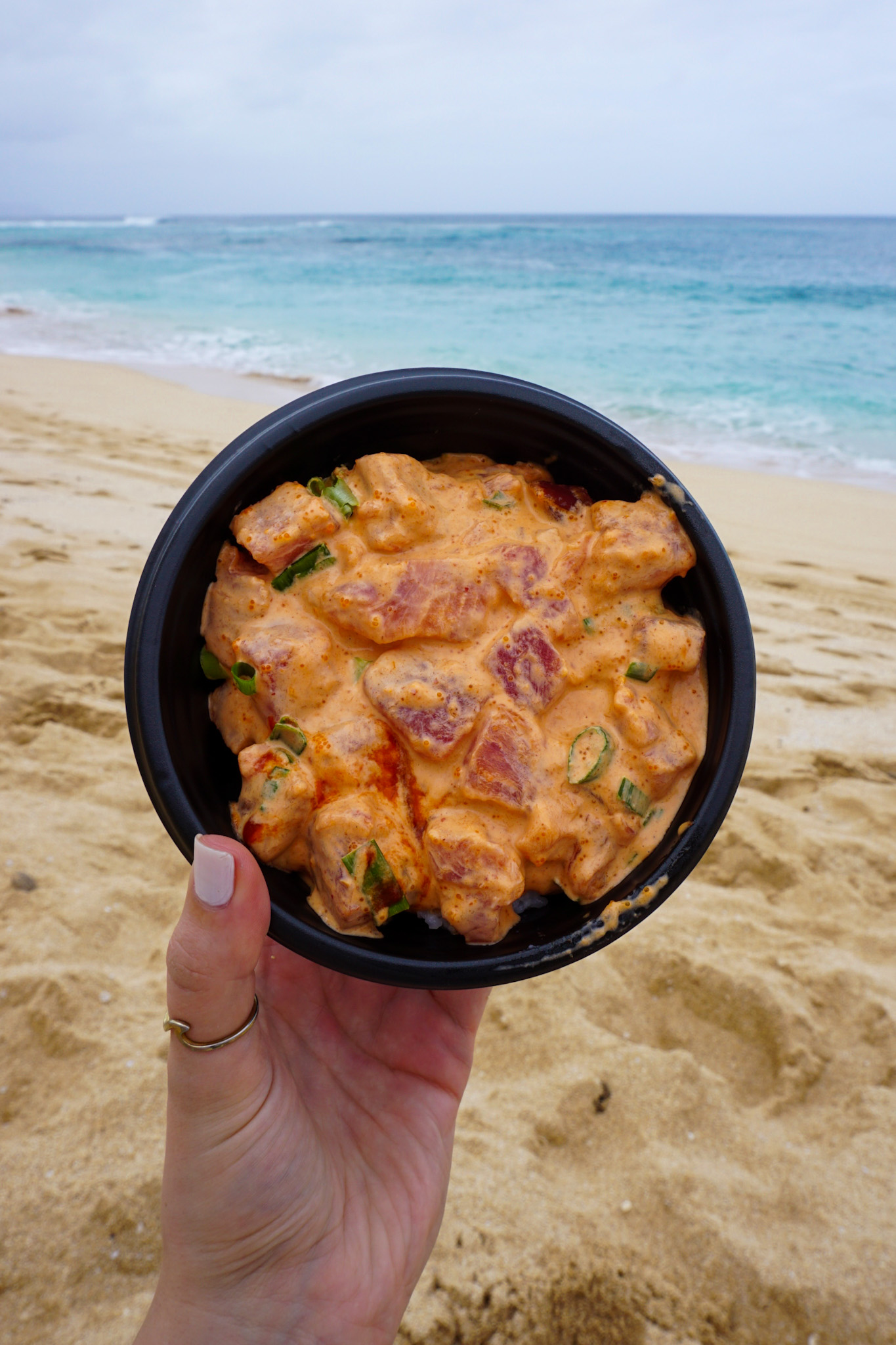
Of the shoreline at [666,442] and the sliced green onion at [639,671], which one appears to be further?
the shoreline at [666,442]

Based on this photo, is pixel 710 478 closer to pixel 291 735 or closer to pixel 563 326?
pixel 291 735

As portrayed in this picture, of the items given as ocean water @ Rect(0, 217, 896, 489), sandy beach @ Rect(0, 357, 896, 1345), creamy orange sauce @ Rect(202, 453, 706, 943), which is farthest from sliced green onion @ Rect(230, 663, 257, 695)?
ocean water @ Rect(0, 217, 896, 489)

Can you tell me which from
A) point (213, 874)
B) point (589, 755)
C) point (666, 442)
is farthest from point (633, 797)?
point (666, 442)

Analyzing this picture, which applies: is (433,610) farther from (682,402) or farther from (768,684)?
(682,402)

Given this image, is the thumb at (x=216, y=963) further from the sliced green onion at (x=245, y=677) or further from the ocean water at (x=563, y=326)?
the ocean water at (x=563, y=326)

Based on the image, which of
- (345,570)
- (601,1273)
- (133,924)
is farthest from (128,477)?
(601,1273)

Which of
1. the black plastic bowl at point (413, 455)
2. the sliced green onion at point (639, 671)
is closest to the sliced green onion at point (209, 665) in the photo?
the black plastic bowl at point (413, 455)
